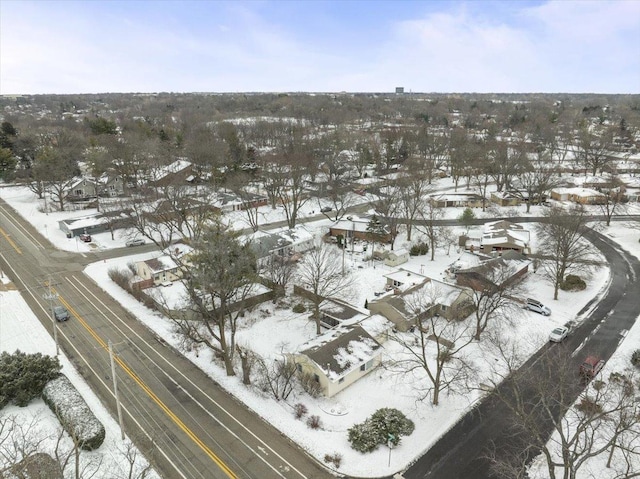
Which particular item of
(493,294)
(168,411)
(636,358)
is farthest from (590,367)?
(168,411)

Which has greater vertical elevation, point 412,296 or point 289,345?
point 412,296

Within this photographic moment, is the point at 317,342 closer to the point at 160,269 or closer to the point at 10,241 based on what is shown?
the point at 160,269

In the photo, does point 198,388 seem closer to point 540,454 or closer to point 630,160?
point 540,454

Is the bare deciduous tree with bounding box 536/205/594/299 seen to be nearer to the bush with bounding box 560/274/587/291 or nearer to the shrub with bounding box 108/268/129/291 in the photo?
the bush with bounding box 560/274/587/291

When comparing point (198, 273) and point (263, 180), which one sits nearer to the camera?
point (198, 273)

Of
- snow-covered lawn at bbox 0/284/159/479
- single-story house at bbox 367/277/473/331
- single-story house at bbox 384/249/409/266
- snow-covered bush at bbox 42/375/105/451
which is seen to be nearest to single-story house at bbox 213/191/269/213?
single-story house at bbox 384/249/409/266

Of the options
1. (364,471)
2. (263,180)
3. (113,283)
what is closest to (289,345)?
(364,471)

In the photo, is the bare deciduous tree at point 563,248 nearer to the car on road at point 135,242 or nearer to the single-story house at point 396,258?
the single-story house at point 396,258
